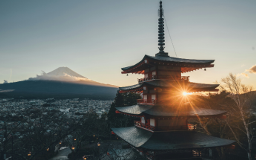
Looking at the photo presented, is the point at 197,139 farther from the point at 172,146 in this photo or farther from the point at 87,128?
the point at 87,128

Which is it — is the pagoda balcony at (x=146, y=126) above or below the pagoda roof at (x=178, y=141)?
above

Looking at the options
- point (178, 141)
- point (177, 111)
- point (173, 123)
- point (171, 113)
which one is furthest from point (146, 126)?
point (178, 141)

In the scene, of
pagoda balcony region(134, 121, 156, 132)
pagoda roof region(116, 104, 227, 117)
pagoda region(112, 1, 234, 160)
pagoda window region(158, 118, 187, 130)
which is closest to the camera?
pagoda region(112, 1, 234, 160)

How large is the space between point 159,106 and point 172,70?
3.58m

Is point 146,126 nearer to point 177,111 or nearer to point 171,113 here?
point 171,113

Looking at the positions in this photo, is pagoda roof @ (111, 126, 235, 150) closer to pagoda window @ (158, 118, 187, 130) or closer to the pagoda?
the pagoda

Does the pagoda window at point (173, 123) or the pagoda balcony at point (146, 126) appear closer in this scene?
the pagoda balcony at point (146, 126)

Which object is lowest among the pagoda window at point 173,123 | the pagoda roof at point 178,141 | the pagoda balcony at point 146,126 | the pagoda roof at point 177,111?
the pagoda roof at point 178,141

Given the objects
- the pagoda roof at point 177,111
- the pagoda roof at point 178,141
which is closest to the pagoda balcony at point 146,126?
the pagoda roof at point 178,141

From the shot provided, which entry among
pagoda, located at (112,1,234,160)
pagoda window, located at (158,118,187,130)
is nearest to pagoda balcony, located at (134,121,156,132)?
pagoda, located at (112,1,234,160)

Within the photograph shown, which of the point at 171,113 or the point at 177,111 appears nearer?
the point at 171,113

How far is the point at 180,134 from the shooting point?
45.3ft

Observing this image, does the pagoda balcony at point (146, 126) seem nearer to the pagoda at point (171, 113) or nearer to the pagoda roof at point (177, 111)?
the pagoda at point (171, 113)

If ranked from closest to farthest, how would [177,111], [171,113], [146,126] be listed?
[171,113]
[177,111]
[146,126]
